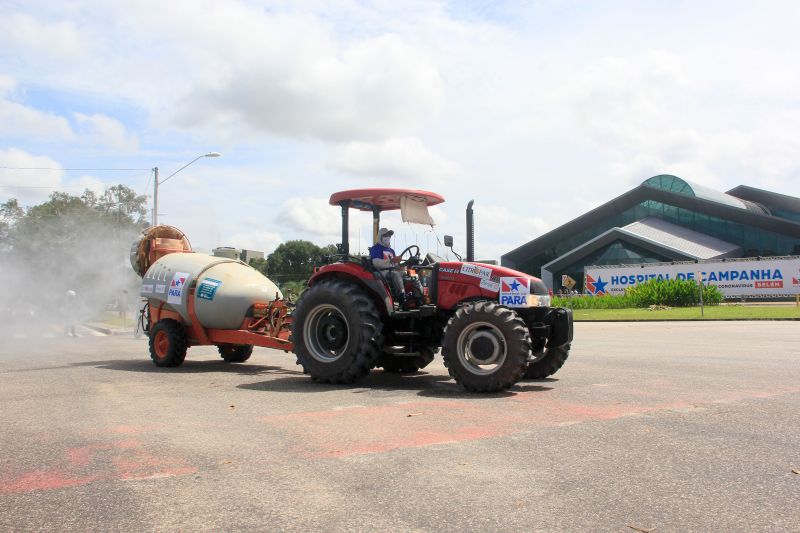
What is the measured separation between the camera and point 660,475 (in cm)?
453

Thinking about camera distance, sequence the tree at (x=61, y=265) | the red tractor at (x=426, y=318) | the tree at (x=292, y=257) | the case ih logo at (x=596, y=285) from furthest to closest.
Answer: the tree at (x=292, y=257)
the case ih logo at (x=596, y=285)
the tree at (x=61, y=265)
the red tractor at (x=426, y=318)

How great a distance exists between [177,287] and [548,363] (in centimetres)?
704

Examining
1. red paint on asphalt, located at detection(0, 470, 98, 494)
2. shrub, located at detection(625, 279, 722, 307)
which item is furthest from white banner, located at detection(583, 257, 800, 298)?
red paint on asphalt, located at detection(0, 470, 98, 494)

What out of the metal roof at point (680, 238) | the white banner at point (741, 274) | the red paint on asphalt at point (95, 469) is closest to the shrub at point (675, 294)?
the white banner at point (741, 274)

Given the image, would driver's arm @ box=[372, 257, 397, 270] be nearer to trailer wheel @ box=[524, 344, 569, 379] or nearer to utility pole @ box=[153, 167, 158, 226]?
trailer wheel @ box=[524, 344, 569, 379]

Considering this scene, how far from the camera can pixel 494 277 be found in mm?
8492

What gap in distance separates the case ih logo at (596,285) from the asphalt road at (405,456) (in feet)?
132

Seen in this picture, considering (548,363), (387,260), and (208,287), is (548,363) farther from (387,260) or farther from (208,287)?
(208,287)

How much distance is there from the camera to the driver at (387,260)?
9.26 metres

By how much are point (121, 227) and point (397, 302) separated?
47.1m

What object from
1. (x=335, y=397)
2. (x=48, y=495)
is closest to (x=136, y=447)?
(x=48, y=495)

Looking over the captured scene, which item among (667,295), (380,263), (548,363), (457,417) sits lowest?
(457,417)

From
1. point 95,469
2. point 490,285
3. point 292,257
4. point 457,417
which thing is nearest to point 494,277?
point 490,285

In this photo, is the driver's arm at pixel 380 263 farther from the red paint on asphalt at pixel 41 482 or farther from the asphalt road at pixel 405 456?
the red paint on asphalt at pixel 41 482
